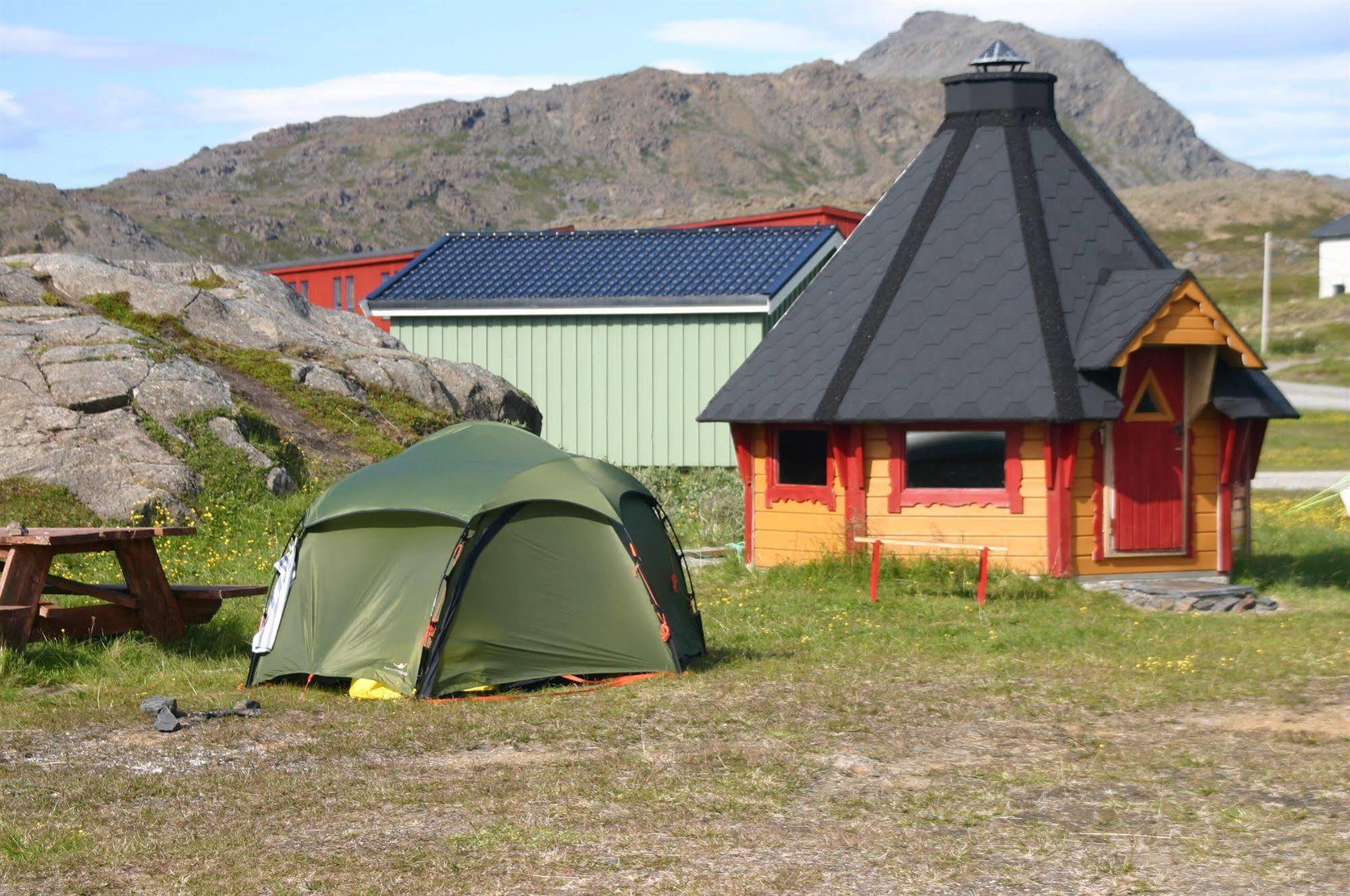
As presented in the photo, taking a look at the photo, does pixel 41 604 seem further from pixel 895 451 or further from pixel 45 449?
pixel 895 451

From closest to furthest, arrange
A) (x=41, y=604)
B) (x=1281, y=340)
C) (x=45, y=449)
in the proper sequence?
(x=41, y=604), (x=45, y=449), (x=1281, y=340)

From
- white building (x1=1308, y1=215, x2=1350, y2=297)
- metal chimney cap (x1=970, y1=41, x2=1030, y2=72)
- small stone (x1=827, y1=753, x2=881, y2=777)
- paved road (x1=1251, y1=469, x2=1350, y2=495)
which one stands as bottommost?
small stone (x1=827, y1=753, x2=881, y2=777)

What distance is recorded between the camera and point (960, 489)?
15172mm

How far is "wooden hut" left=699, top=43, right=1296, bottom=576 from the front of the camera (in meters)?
14.8

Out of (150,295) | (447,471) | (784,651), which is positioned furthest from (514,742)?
(150,295)

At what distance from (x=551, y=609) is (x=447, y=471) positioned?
1268mm

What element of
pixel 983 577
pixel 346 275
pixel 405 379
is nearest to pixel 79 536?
pixel 983 577

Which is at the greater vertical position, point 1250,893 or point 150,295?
point 150,295

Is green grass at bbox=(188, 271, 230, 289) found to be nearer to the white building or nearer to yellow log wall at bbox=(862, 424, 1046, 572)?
yellow log wall at bbox=(862, 424, 1046, 572)

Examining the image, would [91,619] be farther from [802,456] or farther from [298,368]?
[298,368]

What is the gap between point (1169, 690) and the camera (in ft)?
33.6

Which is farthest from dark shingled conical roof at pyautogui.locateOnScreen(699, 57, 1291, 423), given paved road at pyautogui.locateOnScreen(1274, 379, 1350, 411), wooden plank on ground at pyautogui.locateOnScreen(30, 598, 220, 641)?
paved road at pyautogui.locateOnScreen(1274, 379, 1350, 411)

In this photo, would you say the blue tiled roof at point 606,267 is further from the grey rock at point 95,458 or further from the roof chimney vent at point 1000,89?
the grey rock at point 95,458

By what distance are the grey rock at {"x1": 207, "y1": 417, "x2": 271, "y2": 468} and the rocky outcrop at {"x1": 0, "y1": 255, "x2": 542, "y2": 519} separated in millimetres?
19
